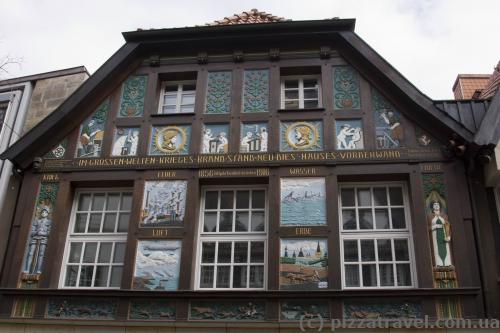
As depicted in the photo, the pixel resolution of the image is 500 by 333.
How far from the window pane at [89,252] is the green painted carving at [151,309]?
1.40 meters

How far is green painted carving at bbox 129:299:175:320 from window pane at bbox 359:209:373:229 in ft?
11.8

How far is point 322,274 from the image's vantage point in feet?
31.5

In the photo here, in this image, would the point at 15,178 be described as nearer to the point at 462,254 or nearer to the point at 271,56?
the point at 271,56

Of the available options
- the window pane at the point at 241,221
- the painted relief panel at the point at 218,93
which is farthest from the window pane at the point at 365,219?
the painted relief panel at the point at 218,93

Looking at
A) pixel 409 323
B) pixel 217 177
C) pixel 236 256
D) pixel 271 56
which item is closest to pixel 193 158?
pixel 217 177

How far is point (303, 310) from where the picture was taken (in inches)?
370

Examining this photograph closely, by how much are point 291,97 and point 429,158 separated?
3.07 metres

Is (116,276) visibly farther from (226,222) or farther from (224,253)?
(226,222)

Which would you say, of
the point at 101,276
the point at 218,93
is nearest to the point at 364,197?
the point at 218,93

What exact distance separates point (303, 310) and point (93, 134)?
5.43 meters

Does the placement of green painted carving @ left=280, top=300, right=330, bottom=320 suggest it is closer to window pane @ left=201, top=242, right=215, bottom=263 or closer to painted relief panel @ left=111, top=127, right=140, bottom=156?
window pane @ left=201, top=242, right=215, bottom=263

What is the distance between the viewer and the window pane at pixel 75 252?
35.0 feet

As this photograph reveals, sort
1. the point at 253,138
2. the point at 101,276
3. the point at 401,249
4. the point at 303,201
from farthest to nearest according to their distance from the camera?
the point at 253,138 < the point at 101,276 < the point at 303,201 < the point at 401,249

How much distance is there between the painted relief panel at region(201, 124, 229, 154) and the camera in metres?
11.0
